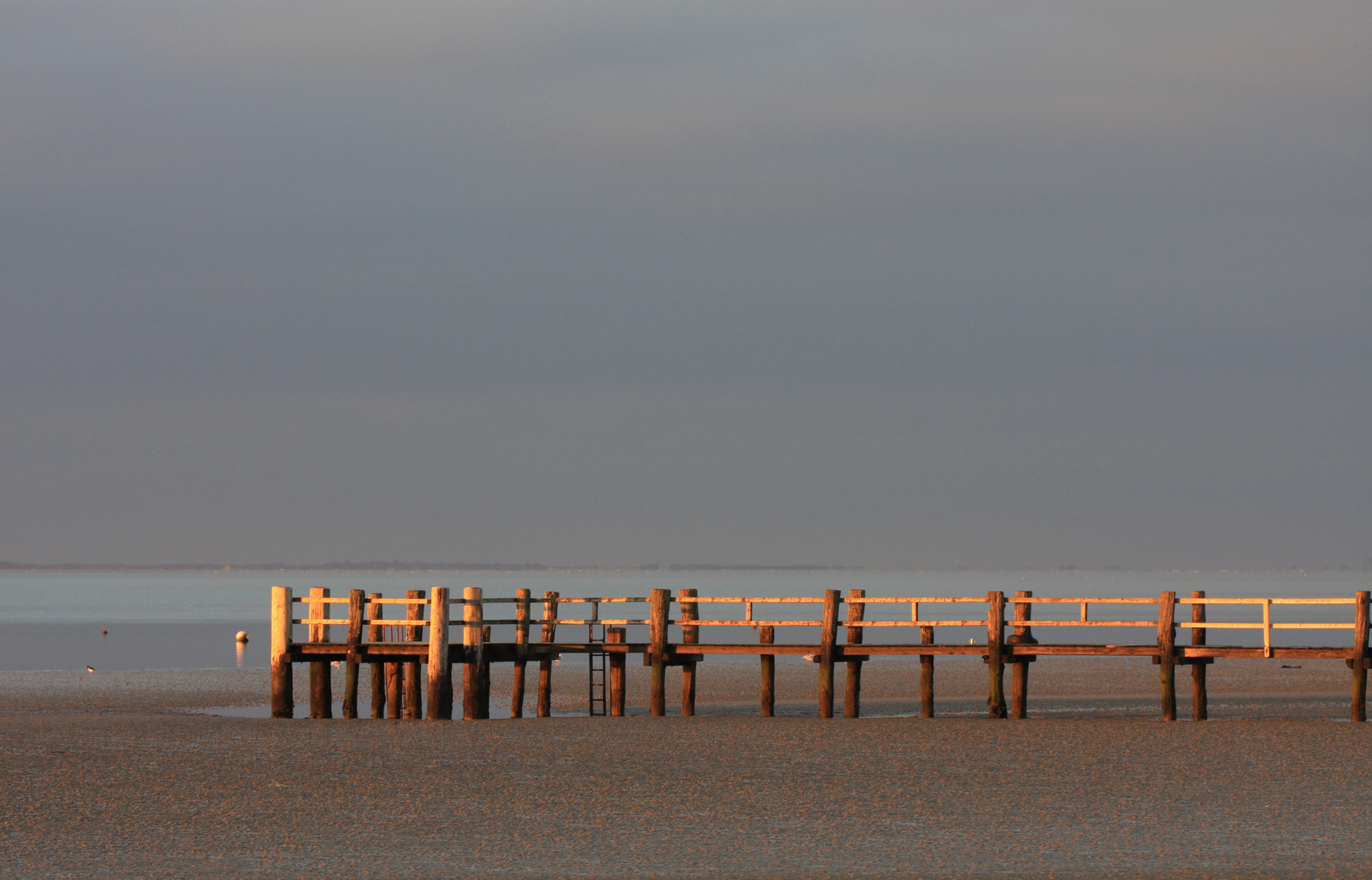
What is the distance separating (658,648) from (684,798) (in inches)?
467

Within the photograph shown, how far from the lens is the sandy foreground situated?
43.4ft

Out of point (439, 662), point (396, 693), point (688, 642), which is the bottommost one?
point (396, 693)

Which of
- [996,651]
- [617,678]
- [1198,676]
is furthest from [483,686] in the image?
[1198,676]

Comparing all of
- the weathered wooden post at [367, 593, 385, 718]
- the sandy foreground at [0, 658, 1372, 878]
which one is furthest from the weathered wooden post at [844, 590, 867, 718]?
the weathered wooden post at [367, 593, 385, 718]

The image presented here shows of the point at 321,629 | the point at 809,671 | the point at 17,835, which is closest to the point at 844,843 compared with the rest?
the point at 17,835

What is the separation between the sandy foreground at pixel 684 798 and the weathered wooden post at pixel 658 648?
1.26 meters

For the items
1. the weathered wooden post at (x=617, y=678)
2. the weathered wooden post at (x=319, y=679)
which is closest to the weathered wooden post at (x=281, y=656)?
the weathered wooden post at (x=319, y=679)

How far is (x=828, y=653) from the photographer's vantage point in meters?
28.8

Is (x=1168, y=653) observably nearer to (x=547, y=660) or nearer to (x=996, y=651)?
(x=996, y=651)

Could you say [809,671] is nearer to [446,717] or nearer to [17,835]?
[446,717]

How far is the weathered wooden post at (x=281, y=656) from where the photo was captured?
93.8 ft

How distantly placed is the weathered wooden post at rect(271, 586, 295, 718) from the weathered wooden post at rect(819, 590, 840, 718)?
939 cm

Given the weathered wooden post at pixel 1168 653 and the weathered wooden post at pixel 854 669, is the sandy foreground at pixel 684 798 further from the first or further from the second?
the weathered wooden post at pixel 854 669

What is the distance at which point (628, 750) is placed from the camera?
21906mm
